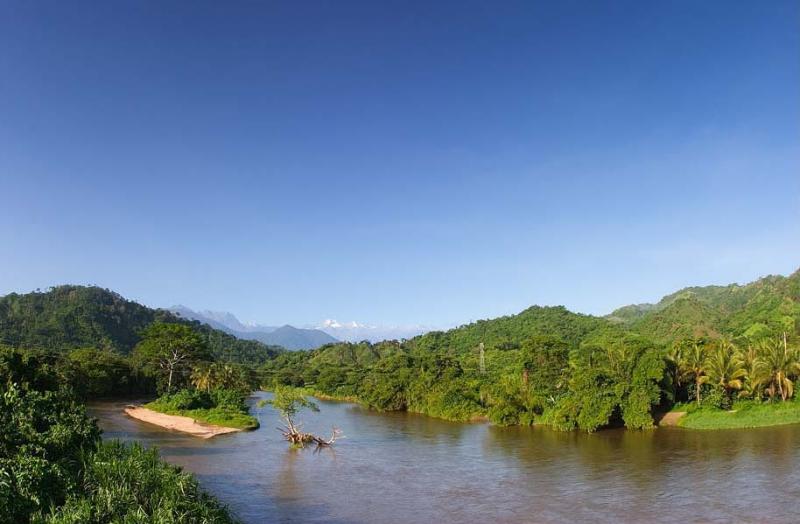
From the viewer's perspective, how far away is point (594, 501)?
23.9 metres

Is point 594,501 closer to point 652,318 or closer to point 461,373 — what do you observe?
point 461,373

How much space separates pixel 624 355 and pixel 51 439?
3931cm

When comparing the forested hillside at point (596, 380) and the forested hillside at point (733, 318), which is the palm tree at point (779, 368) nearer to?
the forested hillside at point (596, 380)

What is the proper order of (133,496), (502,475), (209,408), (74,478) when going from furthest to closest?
(209,408)
(502,475)
(74,478)
(133,496)

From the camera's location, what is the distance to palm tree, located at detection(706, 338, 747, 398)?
4269 centimetres

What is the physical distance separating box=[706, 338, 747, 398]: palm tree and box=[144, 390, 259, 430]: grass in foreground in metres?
36.3

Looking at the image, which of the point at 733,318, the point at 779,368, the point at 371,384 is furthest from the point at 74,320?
the point at 733,318

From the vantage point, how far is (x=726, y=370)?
141 feet

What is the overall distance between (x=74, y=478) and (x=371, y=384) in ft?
171

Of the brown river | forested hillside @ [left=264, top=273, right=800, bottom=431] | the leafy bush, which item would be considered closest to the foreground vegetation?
the leafy bush

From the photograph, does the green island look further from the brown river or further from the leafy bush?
the brown river

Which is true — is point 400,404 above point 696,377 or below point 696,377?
below

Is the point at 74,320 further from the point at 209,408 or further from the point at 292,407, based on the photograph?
the point at 292,407

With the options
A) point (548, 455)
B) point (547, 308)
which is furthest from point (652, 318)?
point (548, 455)
